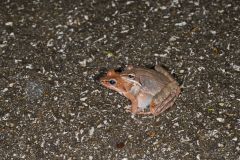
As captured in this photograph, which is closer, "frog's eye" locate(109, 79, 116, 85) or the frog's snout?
"frog's eye" locate(109, 79, 116, 85)

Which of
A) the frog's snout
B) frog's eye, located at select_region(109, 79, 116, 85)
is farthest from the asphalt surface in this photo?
frog's eye, located at select_region(109, 79, 116, 85)

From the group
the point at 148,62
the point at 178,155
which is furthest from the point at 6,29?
the point at 178,155

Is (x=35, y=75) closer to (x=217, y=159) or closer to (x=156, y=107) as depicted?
(x=156, y=107)

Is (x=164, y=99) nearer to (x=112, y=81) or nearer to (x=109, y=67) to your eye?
(x=112, y=81)

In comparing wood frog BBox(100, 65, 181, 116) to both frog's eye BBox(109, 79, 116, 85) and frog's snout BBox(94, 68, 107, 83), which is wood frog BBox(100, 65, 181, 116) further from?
frog's snout BBox(94, 68, 107, 83)

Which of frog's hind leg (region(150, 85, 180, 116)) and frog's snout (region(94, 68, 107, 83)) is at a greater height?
frog's hind leg (region(150, 85, 180, 116))
